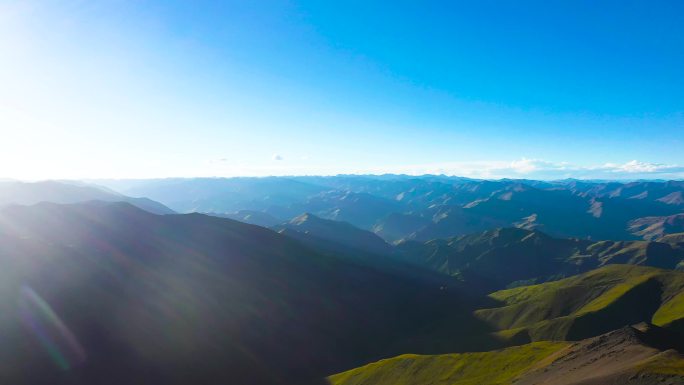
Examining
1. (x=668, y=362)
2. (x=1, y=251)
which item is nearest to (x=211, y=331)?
(x=1, y=251)

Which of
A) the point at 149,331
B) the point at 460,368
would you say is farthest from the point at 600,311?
the point at 149,331

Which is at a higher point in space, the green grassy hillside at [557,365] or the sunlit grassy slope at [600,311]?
the green grassy hillside at [557,365]

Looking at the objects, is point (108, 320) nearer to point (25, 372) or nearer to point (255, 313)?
point (25, 372)

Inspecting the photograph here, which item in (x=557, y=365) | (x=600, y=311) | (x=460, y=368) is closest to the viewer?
(x=557, y=365)

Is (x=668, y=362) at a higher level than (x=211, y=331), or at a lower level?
higher

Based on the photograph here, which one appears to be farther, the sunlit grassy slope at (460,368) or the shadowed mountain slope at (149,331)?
the shadowed mountain slope at (149,331)

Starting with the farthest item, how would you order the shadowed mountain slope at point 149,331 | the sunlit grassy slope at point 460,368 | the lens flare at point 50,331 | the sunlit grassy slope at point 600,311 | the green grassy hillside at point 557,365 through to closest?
the sunlit grassy slope at point 600,311 < the shadowed mountain slope at point 149,331 < the lens flare at point 50,331 < the sunlit grassy slope at point 460,368 < the green grassy hillside at point 557,365

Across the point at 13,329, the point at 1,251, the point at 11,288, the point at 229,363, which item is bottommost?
the point at 229,363

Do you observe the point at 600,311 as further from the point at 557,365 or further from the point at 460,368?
the point at 557,365

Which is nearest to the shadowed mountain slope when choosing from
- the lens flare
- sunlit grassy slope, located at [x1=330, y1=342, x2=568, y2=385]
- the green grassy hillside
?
the lens flare

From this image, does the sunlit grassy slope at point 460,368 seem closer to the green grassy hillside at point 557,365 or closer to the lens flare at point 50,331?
the green grassy hillside at point 557,365

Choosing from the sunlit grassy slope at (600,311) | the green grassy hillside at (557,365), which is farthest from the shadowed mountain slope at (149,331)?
the green grassy hillside at (557,365)
